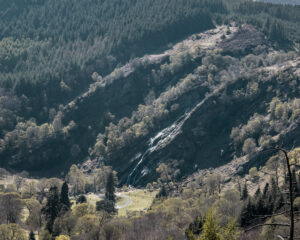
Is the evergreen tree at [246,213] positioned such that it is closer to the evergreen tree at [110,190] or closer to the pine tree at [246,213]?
the pine tree at [246,213]

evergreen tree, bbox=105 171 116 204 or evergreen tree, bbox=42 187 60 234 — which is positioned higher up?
evergreen tree, bbox=42 187 60 234

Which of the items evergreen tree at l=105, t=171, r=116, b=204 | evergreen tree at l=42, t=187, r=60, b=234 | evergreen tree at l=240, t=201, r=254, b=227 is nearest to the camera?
evergreen tree at l=240, t=201, r=254, b=227

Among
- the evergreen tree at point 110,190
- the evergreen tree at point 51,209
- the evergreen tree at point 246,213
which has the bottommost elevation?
the evergreen tree at point 110,190

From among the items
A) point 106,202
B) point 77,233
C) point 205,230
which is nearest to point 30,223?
point 77,233

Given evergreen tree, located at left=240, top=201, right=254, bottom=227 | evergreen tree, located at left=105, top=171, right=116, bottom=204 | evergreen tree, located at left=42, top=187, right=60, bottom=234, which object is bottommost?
evergreen tree, located at left=105, top=171, right=116, bottom=204

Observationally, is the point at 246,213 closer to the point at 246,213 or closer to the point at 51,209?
the point at 246,213

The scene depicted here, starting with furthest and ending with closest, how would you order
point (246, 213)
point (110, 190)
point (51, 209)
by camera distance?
point (110, 190) → point (51, 209) → point (246, 213)

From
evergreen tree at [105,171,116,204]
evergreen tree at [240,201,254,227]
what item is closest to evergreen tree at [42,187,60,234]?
evergreen tree at [105,171,116,204]

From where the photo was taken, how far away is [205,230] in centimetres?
2906

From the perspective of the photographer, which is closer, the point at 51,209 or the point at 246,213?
the point at 246,213

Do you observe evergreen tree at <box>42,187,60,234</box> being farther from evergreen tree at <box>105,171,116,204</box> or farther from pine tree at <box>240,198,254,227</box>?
pine tree at <box>240,198,254,227</box>

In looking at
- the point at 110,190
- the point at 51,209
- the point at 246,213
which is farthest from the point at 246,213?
the point at 110,190

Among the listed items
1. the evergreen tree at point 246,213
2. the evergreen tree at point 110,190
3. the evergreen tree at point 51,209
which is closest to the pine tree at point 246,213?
the evergreen tree at point 246,213

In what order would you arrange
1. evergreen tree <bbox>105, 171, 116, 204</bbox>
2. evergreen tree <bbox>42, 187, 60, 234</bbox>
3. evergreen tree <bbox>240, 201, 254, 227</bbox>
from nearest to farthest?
1. evergreen tree <bbox>240, 201, 254, 227</bbox>
2. evergreen tree <bbox>42, 187, 60, 234</bbox>
3. evergreen tree <bbox>105, 171, 116, 204</bbox>
